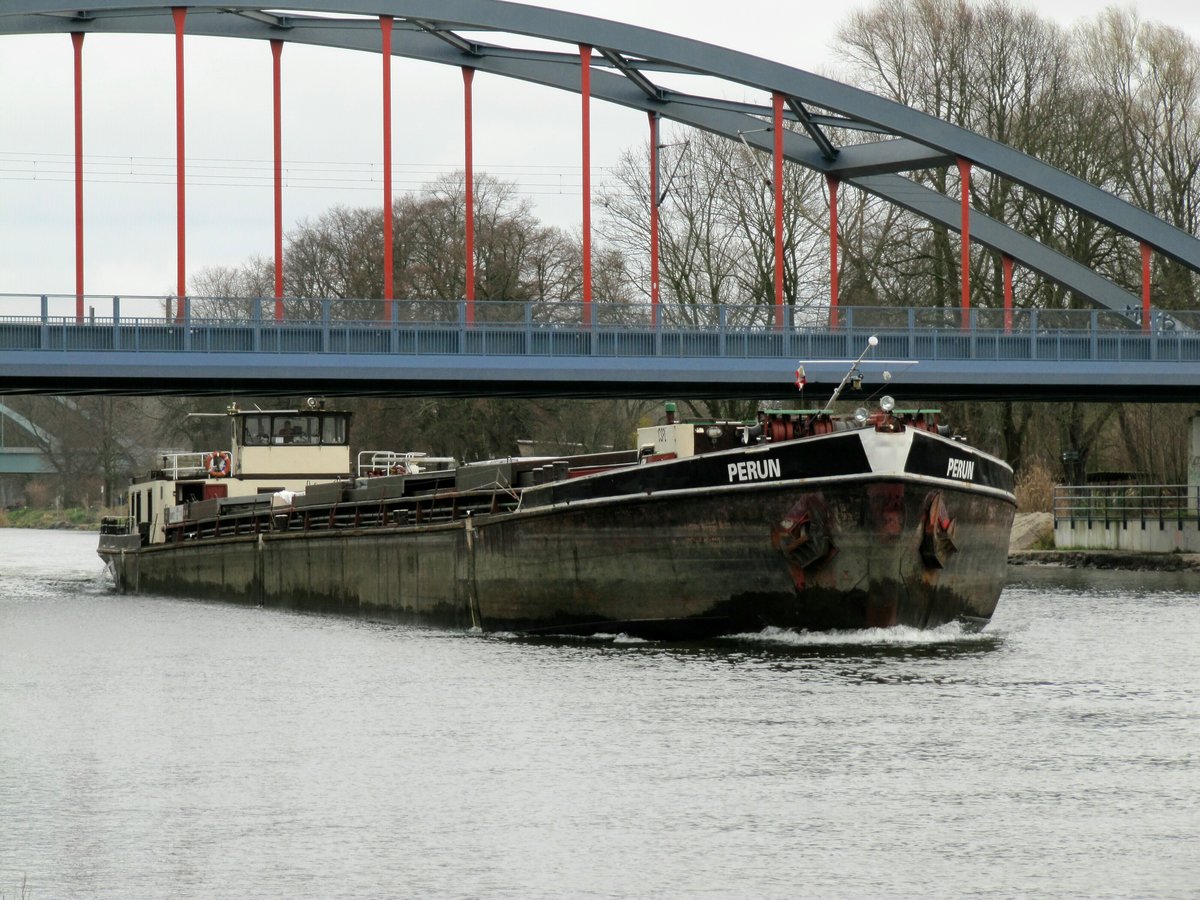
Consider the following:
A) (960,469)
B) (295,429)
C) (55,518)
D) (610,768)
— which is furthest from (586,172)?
(55,518)

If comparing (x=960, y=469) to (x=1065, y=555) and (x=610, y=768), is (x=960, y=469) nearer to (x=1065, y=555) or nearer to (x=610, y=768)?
(x=610, y=768)

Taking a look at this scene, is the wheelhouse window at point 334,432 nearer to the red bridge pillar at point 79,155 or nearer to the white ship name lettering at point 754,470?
the red bridge pillar at point 79,155

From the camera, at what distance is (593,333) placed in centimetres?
3844

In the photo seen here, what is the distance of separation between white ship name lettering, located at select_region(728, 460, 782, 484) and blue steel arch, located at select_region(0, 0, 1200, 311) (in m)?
18.9

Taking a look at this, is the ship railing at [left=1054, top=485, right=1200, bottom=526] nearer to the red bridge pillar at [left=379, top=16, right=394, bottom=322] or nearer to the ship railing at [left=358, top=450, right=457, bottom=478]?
the ship railing at [left=358, top=450, right=457, bottom=478]

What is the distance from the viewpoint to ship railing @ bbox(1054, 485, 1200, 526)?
48.7 meters

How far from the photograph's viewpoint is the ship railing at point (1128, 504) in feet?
160

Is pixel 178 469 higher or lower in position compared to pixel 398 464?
higher

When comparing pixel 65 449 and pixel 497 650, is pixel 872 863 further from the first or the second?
pixel 65 449

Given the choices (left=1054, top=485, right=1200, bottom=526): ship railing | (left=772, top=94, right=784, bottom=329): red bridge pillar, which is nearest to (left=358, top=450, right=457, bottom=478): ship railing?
(left=772, top=94, right=784, bottom=329): red bridge pillar

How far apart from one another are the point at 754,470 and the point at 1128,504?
30.1m

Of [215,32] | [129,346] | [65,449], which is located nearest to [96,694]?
[129,346]

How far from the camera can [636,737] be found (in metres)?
17.8

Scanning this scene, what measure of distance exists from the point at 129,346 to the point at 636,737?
22.3 metres
